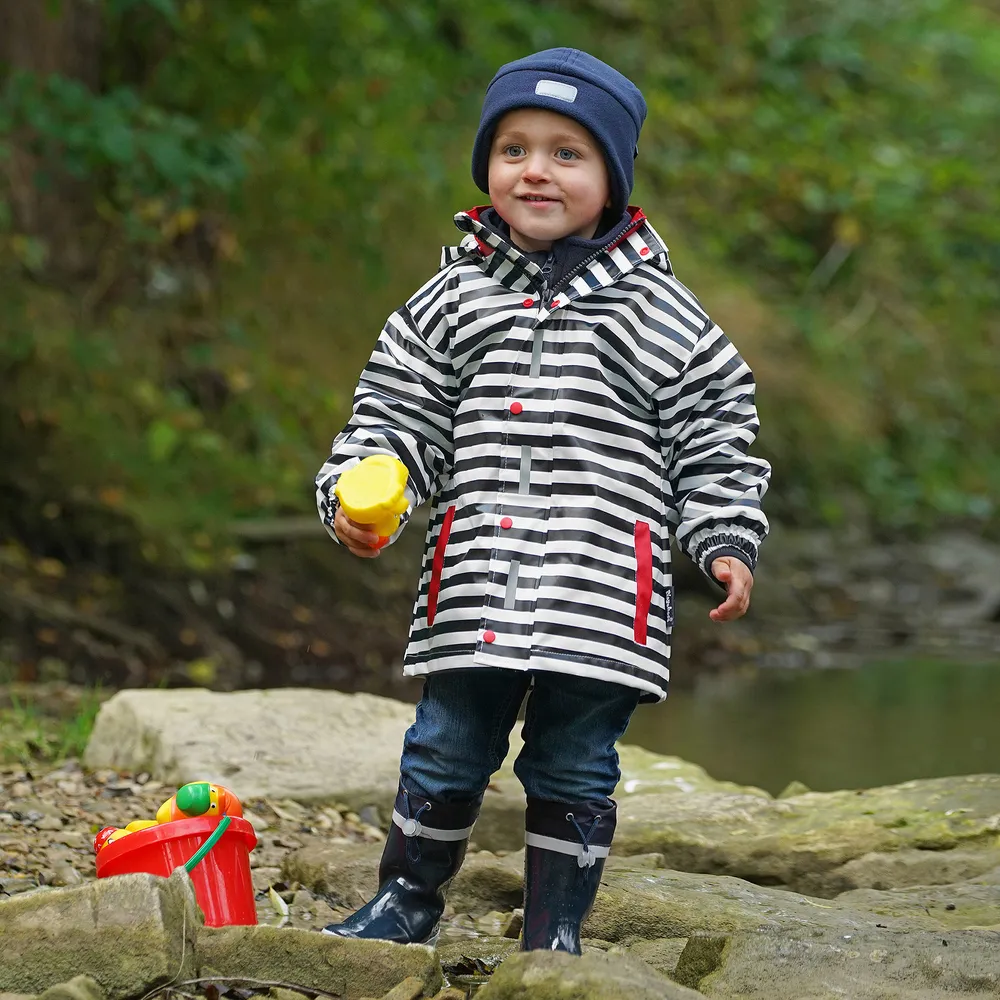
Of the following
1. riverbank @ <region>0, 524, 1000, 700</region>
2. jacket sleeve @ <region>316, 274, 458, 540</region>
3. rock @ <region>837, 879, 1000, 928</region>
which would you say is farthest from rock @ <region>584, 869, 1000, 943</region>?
riverbank @ <region>0, 524, 1000, 700</region>

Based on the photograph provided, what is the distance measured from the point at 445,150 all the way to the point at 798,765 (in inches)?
220

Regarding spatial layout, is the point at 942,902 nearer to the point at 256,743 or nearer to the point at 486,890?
the point at 486,890

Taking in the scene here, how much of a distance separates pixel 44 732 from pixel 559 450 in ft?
8.81

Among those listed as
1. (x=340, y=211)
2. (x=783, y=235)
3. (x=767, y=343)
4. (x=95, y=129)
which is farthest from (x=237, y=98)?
(x=783, y=235)

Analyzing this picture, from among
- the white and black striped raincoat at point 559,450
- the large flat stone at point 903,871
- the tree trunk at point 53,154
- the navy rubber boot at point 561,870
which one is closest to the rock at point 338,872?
the navy rubber boot at point 561,870

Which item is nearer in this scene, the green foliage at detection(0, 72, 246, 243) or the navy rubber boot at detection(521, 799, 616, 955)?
the navy rubber boot at detection(521, 799, 616, 955)

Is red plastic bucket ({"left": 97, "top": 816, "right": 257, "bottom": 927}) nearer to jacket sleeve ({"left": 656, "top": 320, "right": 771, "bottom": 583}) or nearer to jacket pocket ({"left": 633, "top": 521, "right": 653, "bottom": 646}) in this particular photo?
jacket pocket ({"left": 633, "top": 521, "right": 653, "bottom": 646})

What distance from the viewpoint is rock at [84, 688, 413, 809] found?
13.9ft

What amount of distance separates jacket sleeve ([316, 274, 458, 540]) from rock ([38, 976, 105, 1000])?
2.79ft

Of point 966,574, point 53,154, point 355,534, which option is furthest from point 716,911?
point 966,574

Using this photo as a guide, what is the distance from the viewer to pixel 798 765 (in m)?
5.63

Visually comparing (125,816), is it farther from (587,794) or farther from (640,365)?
(640,365)

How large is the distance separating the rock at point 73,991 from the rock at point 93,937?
0.28 feet

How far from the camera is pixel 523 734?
2736 mm
